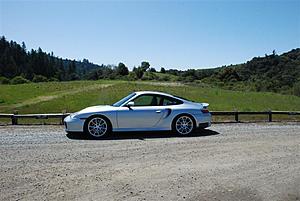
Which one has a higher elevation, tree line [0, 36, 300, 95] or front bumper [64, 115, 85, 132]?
tree line [0, 36, 300, 95]

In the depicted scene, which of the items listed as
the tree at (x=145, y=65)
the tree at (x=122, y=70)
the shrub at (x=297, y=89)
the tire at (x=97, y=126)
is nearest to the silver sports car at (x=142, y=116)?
the tire at (x=97, y=126)

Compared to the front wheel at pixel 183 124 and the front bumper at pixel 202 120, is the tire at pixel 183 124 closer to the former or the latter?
the front wheel at pixel 183 124

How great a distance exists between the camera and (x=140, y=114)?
10164mm

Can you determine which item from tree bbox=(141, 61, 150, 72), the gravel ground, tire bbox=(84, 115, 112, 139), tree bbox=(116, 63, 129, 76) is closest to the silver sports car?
tire bbox=(84, 115, 112, 139)

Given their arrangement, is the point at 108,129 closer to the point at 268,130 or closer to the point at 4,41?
the point at 268,130

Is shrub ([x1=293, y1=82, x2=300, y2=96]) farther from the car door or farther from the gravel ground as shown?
the car door

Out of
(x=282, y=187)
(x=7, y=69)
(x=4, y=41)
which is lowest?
(x=282, y=187)

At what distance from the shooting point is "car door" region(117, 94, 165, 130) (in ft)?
33.1

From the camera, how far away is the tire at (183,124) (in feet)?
34.3

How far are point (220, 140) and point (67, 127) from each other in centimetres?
463

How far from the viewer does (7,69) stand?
106 m

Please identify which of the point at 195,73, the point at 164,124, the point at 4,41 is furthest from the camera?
the point at 4,41

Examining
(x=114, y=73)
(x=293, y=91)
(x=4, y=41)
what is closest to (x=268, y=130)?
(x=293, y=91)

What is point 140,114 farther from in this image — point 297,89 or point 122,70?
point 122,70
